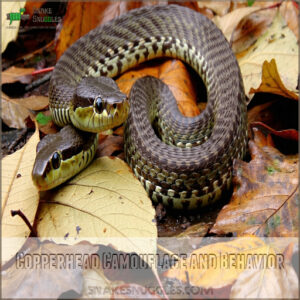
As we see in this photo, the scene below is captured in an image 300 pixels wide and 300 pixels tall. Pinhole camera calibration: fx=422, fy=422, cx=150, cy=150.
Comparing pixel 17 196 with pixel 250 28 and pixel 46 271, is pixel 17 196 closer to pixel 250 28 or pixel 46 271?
pixel 46 271

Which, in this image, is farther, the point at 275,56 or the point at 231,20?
the point at 231,20

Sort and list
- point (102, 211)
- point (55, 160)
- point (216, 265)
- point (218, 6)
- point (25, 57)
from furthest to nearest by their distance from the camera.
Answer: point (218, 6) < point (25, 57) < point (55, 160) < point (102, 211) < point (216, 265)

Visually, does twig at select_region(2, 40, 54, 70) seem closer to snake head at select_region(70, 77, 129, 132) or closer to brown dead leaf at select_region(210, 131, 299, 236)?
snake head at select_region(70, 77, 129, 132)

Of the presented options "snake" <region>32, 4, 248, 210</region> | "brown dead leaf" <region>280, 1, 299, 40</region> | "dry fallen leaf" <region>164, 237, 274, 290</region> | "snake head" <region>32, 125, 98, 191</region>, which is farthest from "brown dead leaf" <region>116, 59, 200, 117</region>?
"dry fallen leaf" <region>164, 237, 274, 290</region>

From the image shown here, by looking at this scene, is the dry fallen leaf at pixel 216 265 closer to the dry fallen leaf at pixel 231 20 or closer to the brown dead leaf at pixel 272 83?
the brown dead leaf at pixel 272 83

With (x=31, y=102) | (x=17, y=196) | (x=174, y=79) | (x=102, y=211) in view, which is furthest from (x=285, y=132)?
(x=31, y=102)

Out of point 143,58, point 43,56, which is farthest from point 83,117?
point 43,56
